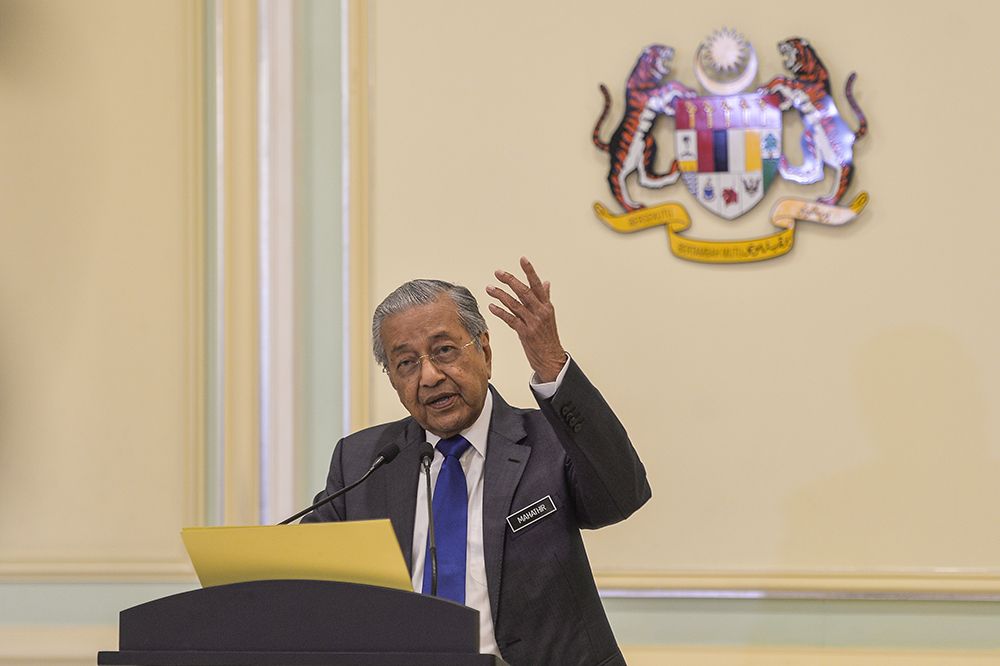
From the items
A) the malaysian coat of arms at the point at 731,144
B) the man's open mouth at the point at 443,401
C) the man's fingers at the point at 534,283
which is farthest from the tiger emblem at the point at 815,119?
the man's fingers at the point at 534,283

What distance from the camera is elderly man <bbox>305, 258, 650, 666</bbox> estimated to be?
2.64 m

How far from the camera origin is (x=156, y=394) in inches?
157

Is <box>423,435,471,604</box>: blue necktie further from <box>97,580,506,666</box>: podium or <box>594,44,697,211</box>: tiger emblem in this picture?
<box>594,44,697,211</box>: tiger emblem

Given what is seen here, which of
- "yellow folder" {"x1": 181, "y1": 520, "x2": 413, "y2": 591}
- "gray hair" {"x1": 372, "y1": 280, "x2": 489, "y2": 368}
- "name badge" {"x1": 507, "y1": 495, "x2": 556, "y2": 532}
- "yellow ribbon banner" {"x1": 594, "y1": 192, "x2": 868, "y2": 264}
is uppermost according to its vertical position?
"yellow ribbon banner" {"x1": 594, "y1": 192, "x2": 868, "y2": 264}

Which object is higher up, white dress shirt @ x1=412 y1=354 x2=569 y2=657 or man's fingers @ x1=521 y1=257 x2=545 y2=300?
man's fingers @ x1=521 y1=257 x2=545 y2=300

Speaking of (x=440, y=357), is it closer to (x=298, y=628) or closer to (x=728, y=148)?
(x=298, y=628)

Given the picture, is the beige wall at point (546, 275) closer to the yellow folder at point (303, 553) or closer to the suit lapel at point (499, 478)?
the suit lapel at point (499, 478)

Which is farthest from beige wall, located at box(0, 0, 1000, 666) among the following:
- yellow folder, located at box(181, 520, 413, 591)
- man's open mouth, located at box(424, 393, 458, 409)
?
yellow folder, located at box(181, 520, 413, 591)

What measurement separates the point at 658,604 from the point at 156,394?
5.61 ft

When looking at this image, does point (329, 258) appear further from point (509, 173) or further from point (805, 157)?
point (805, 157)

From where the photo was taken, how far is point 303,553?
197 cm

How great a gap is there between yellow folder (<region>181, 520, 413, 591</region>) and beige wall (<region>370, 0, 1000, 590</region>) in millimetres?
1826

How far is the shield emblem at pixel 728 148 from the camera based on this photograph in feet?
12.1

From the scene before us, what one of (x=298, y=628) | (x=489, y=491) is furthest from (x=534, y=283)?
(x=298, y=628)
